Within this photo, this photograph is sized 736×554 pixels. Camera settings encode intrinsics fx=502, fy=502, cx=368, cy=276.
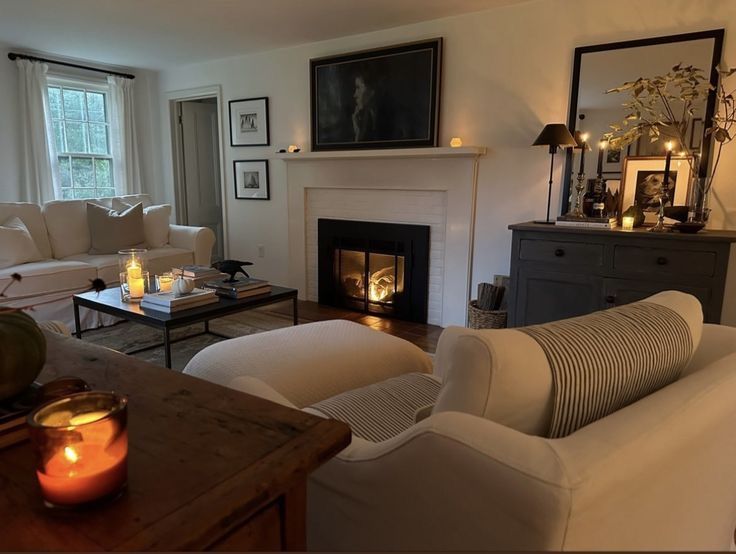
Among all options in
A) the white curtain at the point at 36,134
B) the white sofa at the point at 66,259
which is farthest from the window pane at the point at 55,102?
the white sofa at the point at 66,259

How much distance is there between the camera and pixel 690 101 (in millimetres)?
2818

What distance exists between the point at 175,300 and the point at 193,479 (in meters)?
2.10

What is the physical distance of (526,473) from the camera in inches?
25.3

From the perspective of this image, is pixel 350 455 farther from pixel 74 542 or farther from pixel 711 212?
pixel 711 212

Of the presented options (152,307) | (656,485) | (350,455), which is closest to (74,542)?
(350,455)

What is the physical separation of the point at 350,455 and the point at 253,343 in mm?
1015

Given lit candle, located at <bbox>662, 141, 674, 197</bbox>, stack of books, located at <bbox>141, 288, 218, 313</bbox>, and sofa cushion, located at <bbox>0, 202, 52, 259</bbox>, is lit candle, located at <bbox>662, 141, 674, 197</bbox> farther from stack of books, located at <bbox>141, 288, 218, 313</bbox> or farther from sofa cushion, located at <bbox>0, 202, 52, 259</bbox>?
sofa cushion, located at <bbox>0, 202, 52, 259</bbox>

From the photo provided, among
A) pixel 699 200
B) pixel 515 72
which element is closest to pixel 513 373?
pixel 699 200

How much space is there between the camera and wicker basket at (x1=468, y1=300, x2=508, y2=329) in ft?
10.8

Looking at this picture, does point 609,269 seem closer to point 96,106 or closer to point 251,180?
point 251,180

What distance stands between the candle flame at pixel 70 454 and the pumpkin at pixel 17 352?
0.94 feet

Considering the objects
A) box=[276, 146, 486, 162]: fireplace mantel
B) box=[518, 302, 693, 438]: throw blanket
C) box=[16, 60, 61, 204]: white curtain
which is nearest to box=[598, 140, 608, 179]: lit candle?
box=[276, 146, 486, 162]: fireplace mantel

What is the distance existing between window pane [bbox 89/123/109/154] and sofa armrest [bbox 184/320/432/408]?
13.9ft

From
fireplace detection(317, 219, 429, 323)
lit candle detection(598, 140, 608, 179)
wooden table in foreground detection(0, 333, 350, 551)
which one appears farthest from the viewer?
fireplace detection(317, 219, 429, 323)
